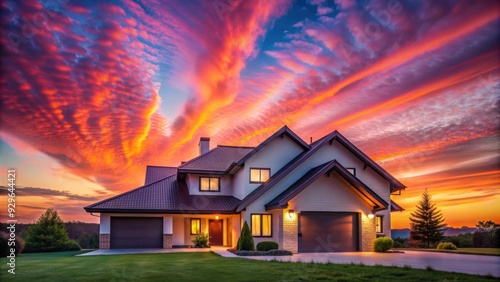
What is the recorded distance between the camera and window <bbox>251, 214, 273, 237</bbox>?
2439 centimetres

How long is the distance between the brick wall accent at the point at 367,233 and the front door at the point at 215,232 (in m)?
10.2

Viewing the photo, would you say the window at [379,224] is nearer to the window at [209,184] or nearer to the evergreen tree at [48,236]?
the window at [209,184]

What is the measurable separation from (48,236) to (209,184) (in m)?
11.8

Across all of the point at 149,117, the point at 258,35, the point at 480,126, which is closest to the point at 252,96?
the point at 258,35

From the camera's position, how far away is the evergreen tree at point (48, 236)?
27.9 metres

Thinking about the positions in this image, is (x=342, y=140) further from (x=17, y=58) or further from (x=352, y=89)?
(x=17, y=58)

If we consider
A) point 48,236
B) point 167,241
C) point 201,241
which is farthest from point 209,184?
point 48,236

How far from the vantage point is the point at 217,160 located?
30.3 metres

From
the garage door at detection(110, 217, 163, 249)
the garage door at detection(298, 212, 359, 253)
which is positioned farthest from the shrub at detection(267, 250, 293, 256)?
the garage door at detection(110, 217, 163, 249)

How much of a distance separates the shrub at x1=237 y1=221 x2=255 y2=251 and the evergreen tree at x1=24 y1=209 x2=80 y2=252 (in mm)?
13857

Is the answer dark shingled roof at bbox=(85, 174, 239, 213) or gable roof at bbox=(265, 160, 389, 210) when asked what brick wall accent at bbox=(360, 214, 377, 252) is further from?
dark shingled roof at bbox=(85, 174, 239, 213)

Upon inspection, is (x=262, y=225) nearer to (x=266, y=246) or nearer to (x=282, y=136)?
(x=266, y=246)

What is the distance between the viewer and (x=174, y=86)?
2144cm

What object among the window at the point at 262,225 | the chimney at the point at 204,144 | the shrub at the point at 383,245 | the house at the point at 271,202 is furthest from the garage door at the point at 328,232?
the chimney at the point at 204,144
